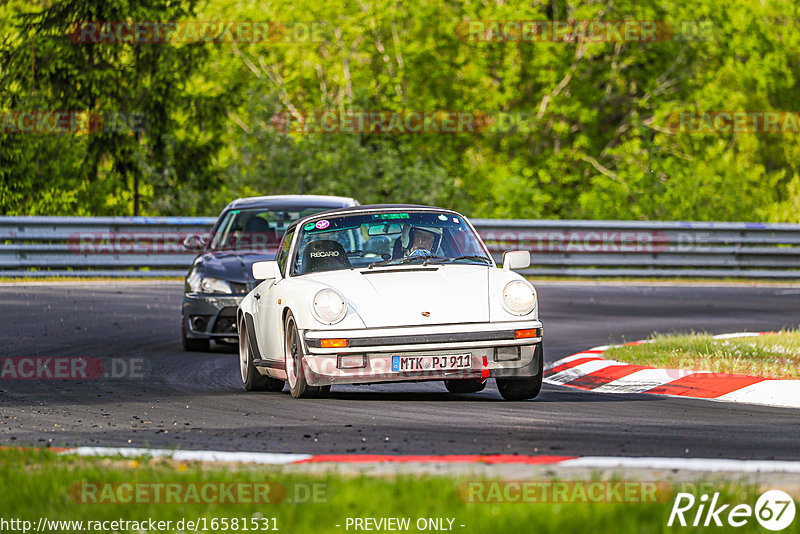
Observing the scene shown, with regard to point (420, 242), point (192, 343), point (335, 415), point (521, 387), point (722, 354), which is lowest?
point (192, 343)

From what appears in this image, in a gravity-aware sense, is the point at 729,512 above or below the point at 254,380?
above

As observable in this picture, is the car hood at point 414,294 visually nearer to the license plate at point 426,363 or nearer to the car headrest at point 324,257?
the license plate at point 426,363

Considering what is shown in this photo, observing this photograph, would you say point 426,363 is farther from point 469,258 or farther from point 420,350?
point 469,258

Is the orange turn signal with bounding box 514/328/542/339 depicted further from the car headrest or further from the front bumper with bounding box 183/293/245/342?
the front bumper with bounding box 183/293/245/342

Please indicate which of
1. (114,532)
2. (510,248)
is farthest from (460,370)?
(510,248)

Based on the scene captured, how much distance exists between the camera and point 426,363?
9.42 m

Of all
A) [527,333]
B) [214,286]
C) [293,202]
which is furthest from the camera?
[293,202]

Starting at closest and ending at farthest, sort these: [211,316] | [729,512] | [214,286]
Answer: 1. [729,512]
2. [211,316]
3. [214,286]

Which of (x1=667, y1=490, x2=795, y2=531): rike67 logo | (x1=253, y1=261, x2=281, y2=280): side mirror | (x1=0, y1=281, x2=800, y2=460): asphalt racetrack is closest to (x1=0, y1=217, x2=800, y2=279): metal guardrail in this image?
(x1=0, y1=281, x2=800, y2=460): asphalt racetrack

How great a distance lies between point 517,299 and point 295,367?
64.2 inches

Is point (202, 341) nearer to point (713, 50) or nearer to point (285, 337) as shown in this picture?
point (285, 337)

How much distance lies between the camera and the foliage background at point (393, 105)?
30.5 m

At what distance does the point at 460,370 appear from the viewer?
9.48 m

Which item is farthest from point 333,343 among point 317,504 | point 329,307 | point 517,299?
point 317,504
